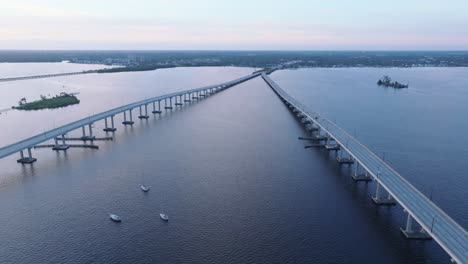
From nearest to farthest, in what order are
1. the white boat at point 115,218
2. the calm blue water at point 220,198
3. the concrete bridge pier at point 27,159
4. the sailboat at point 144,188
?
the calm blue water at point 220,198
the white boat at point 115,218
the sailboat at point 144,188
the concrete bridge pier at point 27,159

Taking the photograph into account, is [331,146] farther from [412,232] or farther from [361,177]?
[412,232]

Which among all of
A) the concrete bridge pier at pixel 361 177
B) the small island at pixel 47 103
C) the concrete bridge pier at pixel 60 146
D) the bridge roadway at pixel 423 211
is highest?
the small island at pixel 47 103

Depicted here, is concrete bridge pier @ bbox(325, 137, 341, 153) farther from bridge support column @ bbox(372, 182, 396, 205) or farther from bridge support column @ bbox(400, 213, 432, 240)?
bridge support column @ bbox(400, 213, 432, 240)

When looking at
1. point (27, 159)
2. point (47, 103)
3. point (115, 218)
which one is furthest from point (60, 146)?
point (47, 103)

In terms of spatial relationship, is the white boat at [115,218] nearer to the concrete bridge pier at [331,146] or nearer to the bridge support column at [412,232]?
the bridge support column at [412,232]

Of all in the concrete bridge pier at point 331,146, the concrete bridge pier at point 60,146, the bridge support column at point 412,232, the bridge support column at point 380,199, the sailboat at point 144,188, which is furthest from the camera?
the concrete bridge pier at point 331,146

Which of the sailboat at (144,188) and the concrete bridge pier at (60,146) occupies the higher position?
the concrete bridge pier at (60,146)

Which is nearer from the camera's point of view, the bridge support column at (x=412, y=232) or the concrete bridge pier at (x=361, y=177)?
the bridge support column at (x=412, y=232)

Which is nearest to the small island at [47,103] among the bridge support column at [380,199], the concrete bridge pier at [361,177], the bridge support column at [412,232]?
the concrete bridge pier at [361,177]
